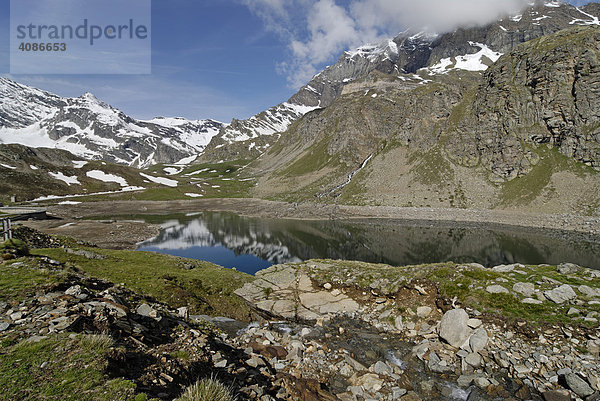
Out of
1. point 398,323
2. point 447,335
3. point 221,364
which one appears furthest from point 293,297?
point 221,364

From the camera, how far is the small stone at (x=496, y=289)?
1723 cm

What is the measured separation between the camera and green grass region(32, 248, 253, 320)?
20.5 meters

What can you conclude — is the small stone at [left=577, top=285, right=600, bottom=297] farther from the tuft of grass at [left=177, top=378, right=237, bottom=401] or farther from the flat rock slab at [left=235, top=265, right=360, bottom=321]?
the tuft of grass at [left=177, top=378, right=237, bottom=401]

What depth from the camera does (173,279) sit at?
941 inches

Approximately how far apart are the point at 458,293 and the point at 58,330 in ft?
66.0

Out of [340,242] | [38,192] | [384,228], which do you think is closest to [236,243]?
[340,242]

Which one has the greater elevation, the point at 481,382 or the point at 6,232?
the point at 6,232

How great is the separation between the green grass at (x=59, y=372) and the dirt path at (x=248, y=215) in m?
59.9

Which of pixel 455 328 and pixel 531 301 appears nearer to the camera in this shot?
pixel 455 328

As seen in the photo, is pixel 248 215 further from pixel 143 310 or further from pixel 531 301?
pixel 531 301

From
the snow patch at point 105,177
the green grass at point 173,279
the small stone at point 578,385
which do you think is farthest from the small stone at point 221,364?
the snow patch at point 105,177

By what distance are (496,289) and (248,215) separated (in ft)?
352

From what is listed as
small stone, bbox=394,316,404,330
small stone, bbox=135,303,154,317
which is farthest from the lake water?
small stone, bbox=135,303,154,317

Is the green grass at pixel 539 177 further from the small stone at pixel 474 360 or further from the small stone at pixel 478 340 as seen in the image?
the small stone at pixel 474 360
